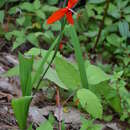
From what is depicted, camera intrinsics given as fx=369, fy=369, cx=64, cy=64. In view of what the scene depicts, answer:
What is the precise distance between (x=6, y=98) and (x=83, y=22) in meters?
1.11

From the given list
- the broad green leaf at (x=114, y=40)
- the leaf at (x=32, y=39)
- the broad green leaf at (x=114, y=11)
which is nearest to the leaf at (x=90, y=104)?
the leaf at (x=32, y=39)

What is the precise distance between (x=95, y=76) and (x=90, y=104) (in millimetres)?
222

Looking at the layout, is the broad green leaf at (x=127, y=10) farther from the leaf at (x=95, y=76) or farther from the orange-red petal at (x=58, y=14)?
the orange-red petal at (x=58, y=14)

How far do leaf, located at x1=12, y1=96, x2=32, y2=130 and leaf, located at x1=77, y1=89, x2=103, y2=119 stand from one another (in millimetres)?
242

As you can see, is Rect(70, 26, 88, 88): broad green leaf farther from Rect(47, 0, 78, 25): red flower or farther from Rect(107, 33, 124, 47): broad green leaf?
Rect(107, 33, 124, 47): broad green leaf

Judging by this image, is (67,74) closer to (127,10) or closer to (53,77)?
(53,77)

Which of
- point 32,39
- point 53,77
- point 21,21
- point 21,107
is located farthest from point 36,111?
point 21,21

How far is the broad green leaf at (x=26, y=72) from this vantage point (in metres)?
1.70

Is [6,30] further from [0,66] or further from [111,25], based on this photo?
[111,25]

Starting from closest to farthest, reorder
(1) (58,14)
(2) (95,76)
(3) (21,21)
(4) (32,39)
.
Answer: (1) (58,14) → (2) (95,76) → (4) (32,39) → (3) (21,21)

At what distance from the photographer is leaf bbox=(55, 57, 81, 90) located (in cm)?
190

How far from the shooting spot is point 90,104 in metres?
1.70

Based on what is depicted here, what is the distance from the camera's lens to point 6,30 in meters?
2.83

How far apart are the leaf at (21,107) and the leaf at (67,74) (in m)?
0.29
